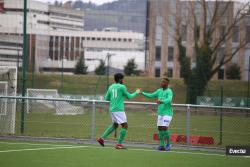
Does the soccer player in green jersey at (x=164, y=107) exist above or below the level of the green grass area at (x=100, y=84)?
above

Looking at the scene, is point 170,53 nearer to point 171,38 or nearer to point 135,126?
point 171,38

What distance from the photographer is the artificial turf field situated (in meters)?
14.4

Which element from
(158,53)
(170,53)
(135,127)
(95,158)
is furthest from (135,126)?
(158,53)

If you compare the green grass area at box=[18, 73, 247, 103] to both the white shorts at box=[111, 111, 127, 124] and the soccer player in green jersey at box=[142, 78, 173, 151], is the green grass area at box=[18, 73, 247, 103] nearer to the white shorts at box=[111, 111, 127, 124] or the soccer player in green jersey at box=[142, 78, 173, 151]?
the soccer player in green jersey at box=[142, 78, 173, 151]

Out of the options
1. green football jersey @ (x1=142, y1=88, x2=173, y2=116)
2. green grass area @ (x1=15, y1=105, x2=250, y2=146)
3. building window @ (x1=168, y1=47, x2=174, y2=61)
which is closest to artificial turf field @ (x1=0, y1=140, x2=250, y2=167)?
green football jersey @ (x1=142, y1=88, x2=173, y2=116)

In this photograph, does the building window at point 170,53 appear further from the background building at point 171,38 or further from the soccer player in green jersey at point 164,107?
the soccer player in green jersey at point 164,107

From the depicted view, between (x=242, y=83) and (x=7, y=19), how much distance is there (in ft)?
86.7

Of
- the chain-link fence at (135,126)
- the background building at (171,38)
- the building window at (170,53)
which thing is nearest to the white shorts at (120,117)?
the chain-link fence at (135,126)

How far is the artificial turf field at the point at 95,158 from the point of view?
47.3 feet

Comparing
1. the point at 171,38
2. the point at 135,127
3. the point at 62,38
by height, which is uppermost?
the point at 62,38

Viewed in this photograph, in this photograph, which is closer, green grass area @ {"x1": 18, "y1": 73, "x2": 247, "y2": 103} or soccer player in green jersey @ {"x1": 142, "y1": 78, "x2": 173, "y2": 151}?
soccer player in green jersey @ {"x1": 142, "y1": 78, "x2": 173, "y2": 151}

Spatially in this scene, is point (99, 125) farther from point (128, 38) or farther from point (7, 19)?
point (128, 38)

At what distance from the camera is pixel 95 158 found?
15.6 metres

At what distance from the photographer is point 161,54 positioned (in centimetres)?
7975
